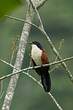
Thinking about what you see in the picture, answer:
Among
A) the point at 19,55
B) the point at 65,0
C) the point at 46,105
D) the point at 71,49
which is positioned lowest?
the point at 46,105

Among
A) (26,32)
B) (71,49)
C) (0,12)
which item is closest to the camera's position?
(0,12)

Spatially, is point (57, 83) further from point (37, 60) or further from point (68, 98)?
point (37, 60)

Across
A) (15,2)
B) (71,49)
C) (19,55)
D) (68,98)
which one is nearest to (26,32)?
(19,55)

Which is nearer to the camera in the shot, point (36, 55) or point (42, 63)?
point (42, 63)

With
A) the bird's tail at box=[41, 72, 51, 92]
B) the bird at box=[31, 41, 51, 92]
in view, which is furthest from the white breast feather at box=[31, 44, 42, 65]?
the bird's tail at box=[41, 72, 51, 92]

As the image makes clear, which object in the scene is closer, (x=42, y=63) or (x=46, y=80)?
(x=42, y=63)

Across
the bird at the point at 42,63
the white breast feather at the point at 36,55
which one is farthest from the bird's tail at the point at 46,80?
the white breast feather at the point at 36,55

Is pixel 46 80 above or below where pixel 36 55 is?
below

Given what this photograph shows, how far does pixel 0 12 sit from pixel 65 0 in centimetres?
67

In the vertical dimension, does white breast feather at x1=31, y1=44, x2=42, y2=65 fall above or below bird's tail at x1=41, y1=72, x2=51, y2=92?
above

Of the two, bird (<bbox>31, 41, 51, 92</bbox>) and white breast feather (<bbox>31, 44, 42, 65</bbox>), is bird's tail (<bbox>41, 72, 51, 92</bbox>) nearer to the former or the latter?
bird (<bbox>31, 41, 51, 92</bbox>)

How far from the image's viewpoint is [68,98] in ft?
77.0

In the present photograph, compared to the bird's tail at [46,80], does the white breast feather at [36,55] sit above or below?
above

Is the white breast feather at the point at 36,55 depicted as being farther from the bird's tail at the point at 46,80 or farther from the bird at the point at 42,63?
the bird's tail at the point at 46,80
